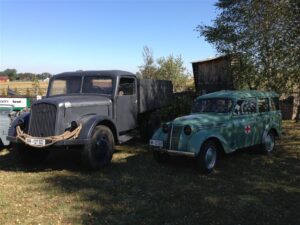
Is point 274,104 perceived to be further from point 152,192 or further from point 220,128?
point 152,192

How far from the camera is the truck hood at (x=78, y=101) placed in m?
8.01

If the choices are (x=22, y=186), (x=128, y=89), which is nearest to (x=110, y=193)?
(x=22, y=186)

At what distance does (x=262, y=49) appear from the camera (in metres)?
13.9

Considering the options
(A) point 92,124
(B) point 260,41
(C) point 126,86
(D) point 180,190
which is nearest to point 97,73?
(C) point 126,86

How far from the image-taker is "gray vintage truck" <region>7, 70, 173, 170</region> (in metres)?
7.85

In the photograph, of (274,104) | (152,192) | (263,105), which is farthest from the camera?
(274,104)

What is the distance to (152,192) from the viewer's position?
6641mm

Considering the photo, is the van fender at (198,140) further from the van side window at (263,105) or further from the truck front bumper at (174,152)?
the van side window at (263,105)

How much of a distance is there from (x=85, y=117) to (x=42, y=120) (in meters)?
0.90

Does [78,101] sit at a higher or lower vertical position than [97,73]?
lower

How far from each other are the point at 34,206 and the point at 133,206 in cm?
153

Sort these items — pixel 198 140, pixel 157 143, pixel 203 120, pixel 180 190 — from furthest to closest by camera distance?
pixel 157 143
pixel 203 120
pixel 198 140
pixel 180 190

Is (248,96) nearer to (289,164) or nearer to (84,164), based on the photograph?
(289,164)

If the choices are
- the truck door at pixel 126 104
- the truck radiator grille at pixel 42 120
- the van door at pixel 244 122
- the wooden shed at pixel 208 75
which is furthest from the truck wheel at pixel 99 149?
the wooden shed at pixel 208 75
